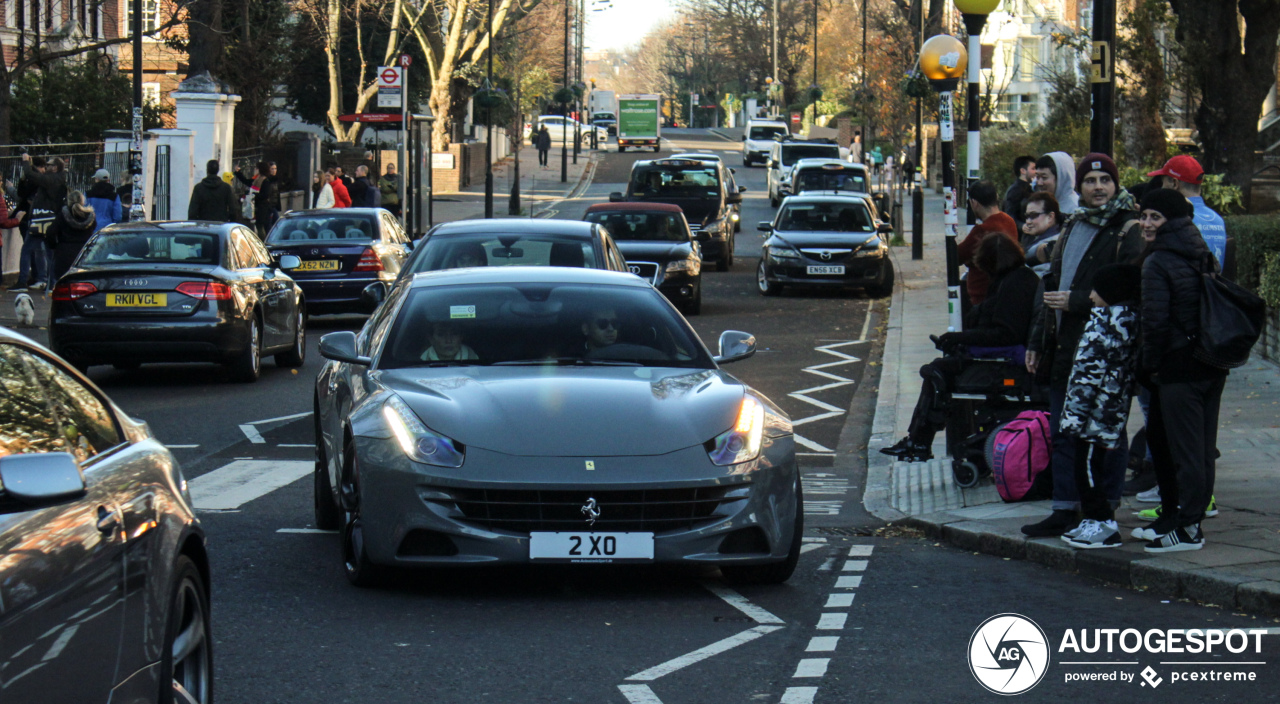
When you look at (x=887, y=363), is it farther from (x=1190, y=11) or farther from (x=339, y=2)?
(x=339, y=2)

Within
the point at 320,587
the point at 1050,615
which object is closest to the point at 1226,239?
the point at 1050,615

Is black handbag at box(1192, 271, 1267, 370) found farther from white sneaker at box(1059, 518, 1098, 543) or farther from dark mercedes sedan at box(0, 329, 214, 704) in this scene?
dark mercedes sedan at box(0, 329, 214, 704)

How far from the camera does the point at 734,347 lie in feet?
26.3

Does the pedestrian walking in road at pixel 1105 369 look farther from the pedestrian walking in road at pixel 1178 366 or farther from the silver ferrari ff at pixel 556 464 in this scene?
the silver ferrari ff at pixel 556 464

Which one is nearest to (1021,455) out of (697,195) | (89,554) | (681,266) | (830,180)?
(89,554)

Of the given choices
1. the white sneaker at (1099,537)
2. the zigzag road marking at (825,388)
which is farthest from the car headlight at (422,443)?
the zigzag road marking at (825,388)

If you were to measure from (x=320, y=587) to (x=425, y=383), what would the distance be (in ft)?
3.29

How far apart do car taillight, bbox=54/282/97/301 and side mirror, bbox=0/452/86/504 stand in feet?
37.9

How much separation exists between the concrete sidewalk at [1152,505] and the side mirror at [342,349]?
3.21 meters

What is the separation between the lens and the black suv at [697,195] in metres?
30.1

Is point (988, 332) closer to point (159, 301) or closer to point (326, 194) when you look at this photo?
point (159, 301)

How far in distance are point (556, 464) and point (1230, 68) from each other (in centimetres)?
1772

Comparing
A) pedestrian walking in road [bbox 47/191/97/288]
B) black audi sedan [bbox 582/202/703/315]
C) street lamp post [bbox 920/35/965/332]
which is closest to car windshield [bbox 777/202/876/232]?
black audi sedan [bbox 582/202/703/315]

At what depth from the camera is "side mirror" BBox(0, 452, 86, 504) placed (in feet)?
10.7
